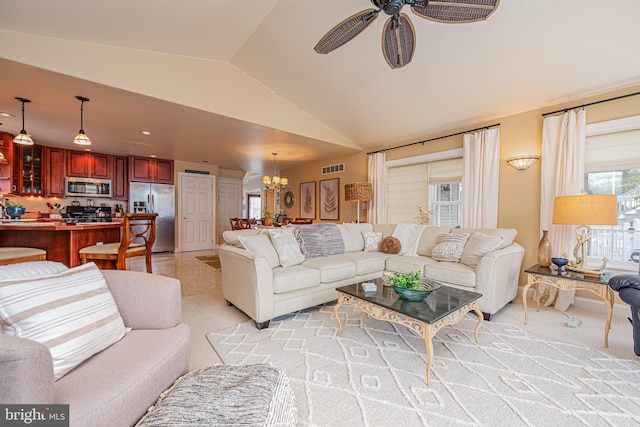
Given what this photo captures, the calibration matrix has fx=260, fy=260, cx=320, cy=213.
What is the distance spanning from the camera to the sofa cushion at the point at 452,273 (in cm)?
271

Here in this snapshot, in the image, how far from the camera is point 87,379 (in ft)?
3.20

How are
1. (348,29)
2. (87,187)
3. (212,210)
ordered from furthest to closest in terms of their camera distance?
(212,210) → (87,187) → (348,29)

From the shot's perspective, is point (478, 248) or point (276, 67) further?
point (276, 67)

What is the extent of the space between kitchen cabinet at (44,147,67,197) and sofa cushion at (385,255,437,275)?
672 cm

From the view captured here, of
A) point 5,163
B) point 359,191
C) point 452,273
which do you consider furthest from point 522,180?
point 5,163

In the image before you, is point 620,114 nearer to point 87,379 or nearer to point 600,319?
point 600,319

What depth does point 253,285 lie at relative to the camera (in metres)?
2.42

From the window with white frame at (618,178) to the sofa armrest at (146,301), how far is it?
4333 mm

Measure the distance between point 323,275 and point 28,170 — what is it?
20.4 feet

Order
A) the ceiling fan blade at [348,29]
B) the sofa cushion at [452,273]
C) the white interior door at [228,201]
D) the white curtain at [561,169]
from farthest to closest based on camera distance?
the white interior door at [228,201], the white curtain at [561,169], the sofa cushion at [452,273], the ceiling fan blade at [348,29]

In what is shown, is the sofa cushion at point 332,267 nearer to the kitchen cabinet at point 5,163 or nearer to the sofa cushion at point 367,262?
the sofa cushion at point 367,262

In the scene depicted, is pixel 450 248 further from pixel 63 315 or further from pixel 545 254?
pixel 63 315

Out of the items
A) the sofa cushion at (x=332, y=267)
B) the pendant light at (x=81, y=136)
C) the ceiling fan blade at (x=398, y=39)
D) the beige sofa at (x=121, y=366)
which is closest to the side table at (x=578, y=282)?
the sofa cushion at (x=332, y=267)

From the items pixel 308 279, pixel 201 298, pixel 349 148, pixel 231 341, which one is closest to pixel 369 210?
pixel 349 148
